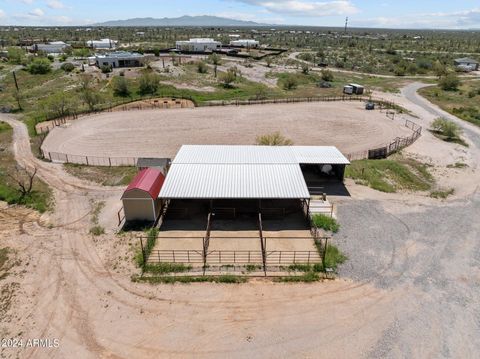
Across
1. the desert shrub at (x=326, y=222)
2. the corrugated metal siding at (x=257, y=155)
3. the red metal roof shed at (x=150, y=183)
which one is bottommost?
the desert shrub at (x=326, y=222)

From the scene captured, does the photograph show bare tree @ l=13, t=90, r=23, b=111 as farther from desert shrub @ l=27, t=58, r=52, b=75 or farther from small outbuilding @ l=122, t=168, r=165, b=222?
small outbuilding @ l=122, t=168, r=165, b=222

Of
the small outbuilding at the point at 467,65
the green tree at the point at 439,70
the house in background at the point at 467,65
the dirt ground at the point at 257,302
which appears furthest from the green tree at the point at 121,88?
the small outbuilding at the point at 467,65

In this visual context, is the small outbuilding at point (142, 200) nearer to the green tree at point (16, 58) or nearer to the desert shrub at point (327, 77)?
the desert shrub at point (327, 77)

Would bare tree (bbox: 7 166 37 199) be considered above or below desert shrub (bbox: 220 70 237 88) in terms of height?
below

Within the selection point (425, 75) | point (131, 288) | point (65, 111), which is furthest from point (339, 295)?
point (425, 75)

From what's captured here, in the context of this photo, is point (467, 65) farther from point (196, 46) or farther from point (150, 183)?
point (150, 183)

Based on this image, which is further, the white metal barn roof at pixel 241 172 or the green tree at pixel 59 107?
the green tree at pixel 59 107

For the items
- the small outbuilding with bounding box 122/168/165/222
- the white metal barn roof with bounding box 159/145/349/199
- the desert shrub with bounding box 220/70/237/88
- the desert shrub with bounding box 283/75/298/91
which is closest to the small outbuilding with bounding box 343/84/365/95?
the desert shrub with bounding box 283/75/298/91
